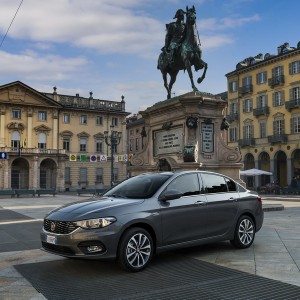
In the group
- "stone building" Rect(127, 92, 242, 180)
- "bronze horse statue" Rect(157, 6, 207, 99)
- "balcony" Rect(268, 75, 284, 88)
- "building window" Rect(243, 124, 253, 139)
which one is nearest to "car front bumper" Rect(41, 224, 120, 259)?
"stone building" Rect(127, 92, 242, 180)

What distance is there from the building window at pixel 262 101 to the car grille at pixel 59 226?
51.9 meters

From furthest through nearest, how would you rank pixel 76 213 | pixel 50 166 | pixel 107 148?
pixel 107 148
pixel 50 166
pixel 76 213

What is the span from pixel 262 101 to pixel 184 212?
51421mm

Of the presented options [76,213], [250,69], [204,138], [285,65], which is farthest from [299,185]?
[76,213]

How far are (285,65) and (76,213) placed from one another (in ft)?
165

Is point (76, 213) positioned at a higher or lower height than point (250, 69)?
lower

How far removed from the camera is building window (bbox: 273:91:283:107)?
53344mm

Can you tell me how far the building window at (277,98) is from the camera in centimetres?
5334

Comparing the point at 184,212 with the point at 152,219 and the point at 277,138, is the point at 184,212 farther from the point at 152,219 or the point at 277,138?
the point at 277,138

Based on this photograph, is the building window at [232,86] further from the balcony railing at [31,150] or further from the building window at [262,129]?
the balcony railing at [31,150]

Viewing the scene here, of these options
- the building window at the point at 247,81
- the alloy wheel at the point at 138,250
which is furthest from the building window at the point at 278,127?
the alloy wheel at the point at 138,250

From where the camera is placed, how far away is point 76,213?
21.8 ft

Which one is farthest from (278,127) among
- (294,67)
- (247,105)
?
(294,67)

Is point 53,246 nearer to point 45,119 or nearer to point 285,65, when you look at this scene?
point 285,65
